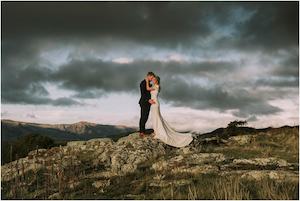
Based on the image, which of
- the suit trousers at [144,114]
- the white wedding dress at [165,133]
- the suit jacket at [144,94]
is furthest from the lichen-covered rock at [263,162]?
the suit jacket at [144,94]

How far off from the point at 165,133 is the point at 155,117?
1020 millimetres

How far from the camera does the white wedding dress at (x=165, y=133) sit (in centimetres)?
2541

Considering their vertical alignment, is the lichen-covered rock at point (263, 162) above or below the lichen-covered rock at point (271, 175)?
above

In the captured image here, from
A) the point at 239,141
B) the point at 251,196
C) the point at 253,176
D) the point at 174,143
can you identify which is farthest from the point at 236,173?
the point at 239,141

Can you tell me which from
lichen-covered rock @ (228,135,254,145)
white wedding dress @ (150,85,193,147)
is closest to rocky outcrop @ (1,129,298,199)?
white wedding dress @ (150,85,193,147)

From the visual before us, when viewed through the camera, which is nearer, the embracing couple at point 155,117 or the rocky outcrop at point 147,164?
the rocky outcrop at point 147,164

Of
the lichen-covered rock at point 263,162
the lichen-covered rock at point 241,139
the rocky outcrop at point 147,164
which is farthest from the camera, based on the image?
the lichen-covered rock at point 241,139

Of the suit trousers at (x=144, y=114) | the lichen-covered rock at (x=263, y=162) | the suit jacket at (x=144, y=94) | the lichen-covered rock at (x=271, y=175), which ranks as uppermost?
the suit jacket at (x=144, y=94)

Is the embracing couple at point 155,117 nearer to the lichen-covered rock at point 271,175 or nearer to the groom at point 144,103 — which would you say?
the groom at point 144,103

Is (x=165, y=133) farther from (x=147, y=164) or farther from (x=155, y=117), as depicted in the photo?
(x=147, y=164)

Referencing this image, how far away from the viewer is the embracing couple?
80.9 feet

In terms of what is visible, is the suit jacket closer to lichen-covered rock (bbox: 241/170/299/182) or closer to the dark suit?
the dark suit

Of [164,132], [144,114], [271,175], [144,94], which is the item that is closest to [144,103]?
[144,94]

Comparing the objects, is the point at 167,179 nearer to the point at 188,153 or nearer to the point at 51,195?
the point at 51,195
